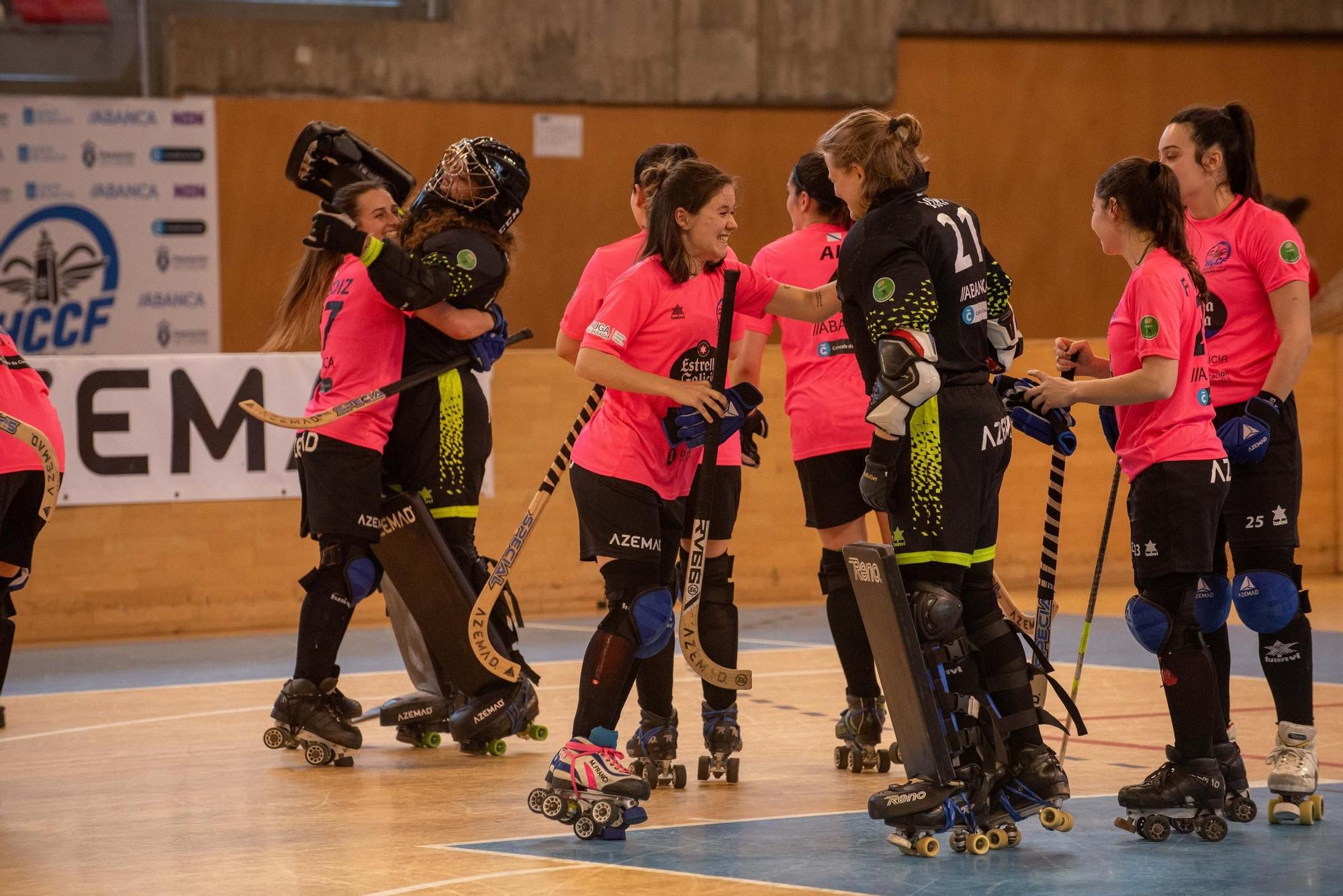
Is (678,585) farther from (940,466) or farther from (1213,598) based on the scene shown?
(1213,598)

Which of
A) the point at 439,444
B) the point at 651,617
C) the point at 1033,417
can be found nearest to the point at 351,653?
the point at 439,444

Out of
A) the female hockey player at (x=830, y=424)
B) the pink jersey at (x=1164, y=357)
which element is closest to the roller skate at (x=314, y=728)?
the female hockey player at (x=830, y=424)

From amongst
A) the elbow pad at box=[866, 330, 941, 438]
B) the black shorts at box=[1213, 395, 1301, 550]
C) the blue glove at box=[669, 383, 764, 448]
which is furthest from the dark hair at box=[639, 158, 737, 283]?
the black shorts at box=[1213, 395, 1301, 550]

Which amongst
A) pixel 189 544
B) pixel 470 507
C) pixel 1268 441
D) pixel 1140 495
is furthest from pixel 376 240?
pixel 189 544

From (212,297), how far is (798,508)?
15.3 feet

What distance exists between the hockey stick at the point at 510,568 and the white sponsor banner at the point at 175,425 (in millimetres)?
3243

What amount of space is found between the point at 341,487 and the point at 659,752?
51.5 inches

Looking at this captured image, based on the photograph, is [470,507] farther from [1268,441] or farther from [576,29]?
[576,29]

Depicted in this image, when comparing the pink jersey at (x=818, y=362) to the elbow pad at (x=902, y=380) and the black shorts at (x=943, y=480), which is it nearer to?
the black shorts at (x=943, y=480)

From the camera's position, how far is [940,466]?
12.9 ft

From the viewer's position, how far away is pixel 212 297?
37.7 feet

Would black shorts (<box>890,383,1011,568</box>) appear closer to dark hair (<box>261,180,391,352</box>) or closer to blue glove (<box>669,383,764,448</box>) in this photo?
blue glove (<box>669,383,764,448</box>)

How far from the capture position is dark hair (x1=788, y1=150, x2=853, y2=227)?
5258 millimetres

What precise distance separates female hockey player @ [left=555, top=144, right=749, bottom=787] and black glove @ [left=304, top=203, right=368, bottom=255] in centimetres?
63
